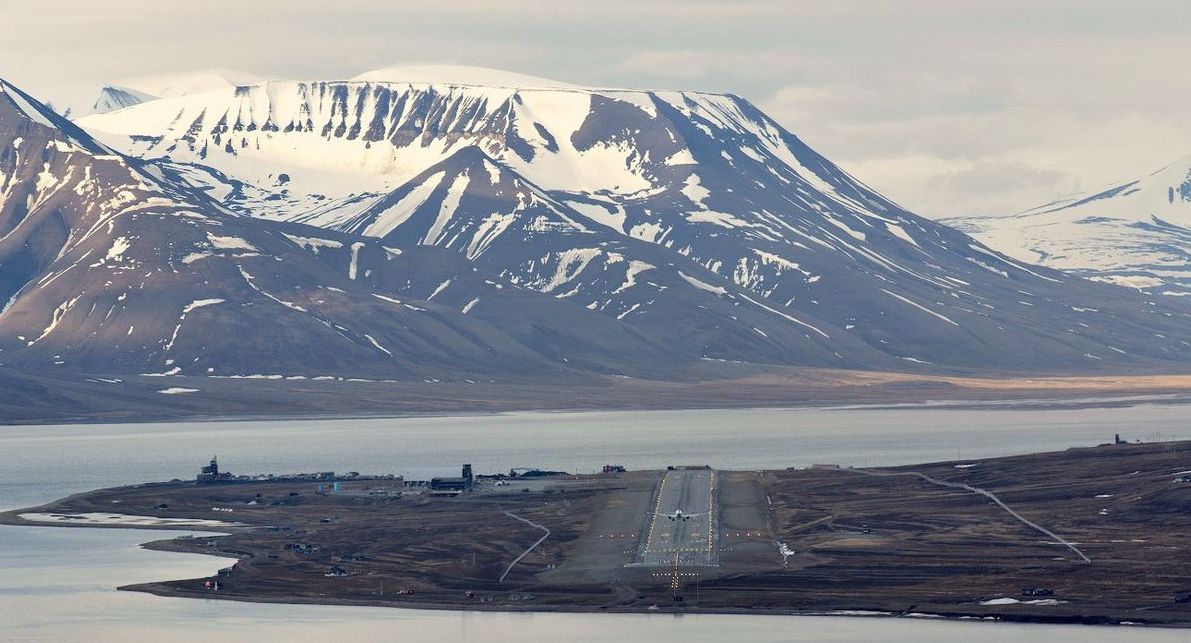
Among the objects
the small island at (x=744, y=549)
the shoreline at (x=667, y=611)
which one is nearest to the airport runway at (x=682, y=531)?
the small island at (x=744, y=549)

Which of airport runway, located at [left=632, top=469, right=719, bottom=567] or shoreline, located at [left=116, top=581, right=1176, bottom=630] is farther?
airport runway, located at [left=632, top=469, right=719, bottom=567]

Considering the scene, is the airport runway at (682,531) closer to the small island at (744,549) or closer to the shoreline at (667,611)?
the small island at (744,549)

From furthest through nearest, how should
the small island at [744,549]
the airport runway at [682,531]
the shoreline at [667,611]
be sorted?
1. the airport runway at [682,531]
2. the small island at [744,549]
3. the shoreline at [667,611]

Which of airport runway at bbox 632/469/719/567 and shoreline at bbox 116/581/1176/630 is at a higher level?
airport runway at bbox 632/469/719/567

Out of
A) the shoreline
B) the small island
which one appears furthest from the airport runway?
the shoreline

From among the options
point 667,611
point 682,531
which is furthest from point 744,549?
point 667,611

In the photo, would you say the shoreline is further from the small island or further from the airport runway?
the airport runway

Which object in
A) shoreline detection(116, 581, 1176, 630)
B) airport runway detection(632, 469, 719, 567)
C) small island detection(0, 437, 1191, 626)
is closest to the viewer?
shoreline detection(116, 581, 1176, 630)
